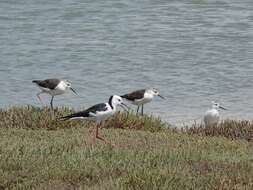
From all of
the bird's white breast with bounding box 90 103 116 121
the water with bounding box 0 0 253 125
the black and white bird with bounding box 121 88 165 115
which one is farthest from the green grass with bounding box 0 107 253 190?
the water with bounding box 0 0 253 125

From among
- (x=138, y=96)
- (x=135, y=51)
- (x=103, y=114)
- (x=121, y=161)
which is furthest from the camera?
(x=135, y=51)

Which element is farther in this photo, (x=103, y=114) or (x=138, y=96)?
(x=138, y=96)

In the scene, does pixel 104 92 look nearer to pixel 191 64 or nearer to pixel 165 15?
pixel 191 64

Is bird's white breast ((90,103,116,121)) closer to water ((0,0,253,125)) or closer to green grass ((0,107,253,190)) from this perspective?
green grass ((0,107,253,190))

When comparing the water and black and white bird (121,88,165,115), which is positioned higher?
black and white bird (121,88,165,115)

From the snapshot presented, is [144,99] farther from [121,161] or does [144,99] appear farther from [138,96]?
[121,161]

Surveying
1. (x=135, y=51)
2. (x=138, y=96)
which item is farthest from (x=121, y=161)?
(x=135, y=51)

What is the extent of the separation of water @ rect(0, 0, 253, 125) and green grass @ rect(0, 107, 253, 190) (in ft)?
17.5

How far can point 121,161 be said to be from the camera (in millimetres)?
9828

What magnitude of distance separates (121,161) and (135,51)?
15584 millimetres

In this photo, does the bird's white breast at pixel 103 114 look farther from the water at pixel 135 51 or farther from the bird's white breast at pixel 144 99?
the water at pixel 135 51

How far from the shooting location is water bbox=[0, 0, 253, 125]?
19797 millimetres

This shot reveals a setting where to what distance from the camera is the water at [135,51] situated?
65.0 feet

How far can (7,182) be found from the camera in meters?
9.03
